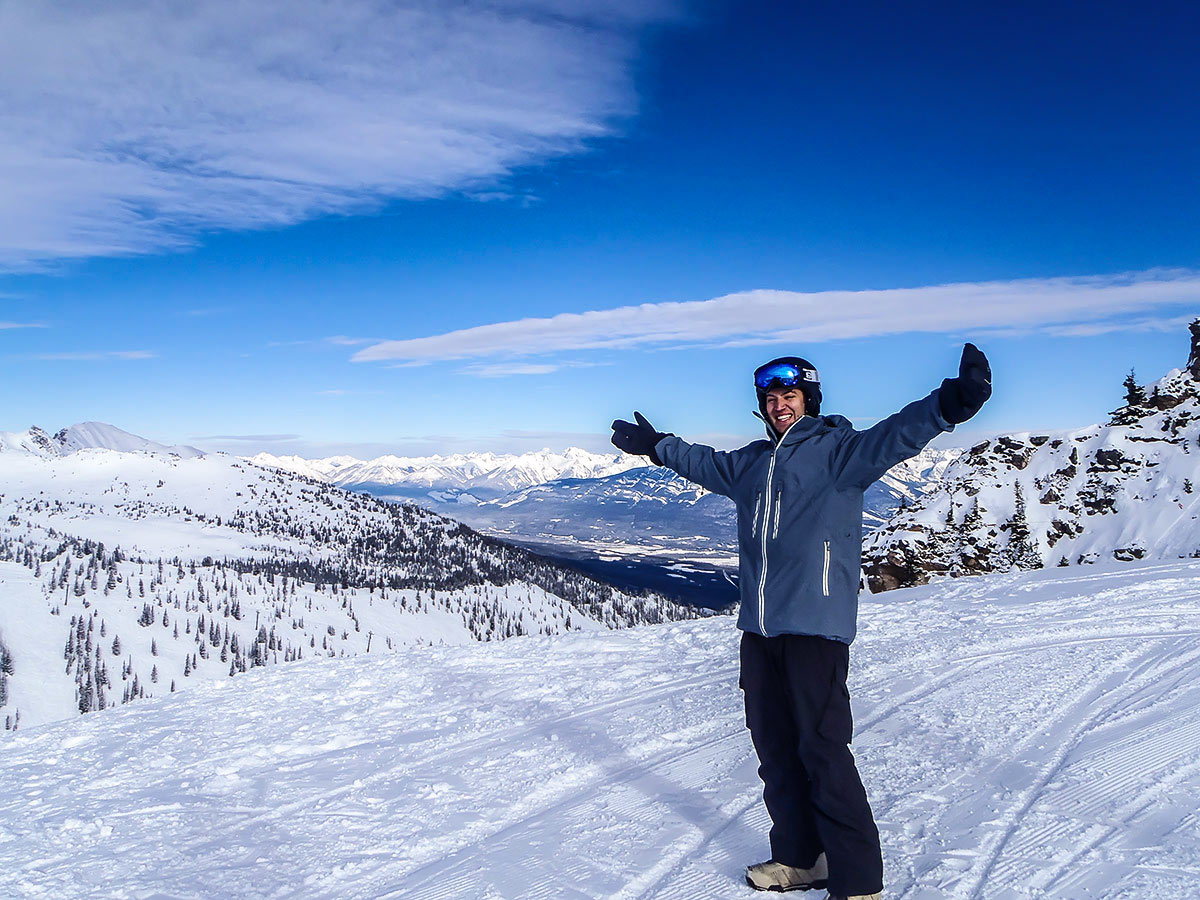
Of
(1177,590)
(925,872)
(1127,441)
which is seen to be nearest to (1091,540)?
(1127,441)

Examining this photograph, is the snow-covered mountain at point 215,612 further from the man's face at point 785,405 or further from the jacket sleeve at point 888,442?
the jacket sleeve at point 888,442

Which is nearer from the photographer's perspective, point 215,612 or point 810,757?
point 810,757

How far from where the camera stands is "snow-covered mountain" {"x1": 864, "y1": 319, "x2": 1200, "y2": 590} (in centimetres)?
3119

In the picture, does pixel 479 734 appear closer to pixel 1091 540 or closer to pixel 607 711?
pixel 607 711

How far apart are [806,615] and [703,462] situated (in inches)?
41.2

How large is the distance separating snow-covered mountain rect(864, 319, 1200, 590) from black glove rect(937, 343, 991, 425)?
3049 cm

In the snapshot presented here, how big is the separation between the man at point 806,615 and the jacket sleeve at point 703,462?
0.13ft

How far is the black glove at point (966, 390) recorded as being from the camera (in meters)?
3.02

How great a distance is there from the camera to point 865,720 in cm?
631

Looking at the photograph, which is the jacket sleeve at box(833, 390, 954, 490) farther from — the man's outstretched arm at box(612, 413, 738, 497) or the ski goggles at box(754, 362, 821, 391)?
the man's outstretched arm at box(612, 413, 738, 497)

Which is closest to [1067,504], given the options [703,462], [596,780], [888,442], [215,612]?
[596,780]

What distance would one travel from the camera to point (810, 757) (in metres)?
3.66

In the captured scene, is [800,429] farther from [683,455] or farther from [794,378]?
[683,455]

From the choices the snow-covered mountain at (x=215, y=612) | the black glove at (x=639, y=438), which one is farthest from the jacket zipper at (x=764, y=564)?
the snow-covered mountain at (x=215, y=612)
